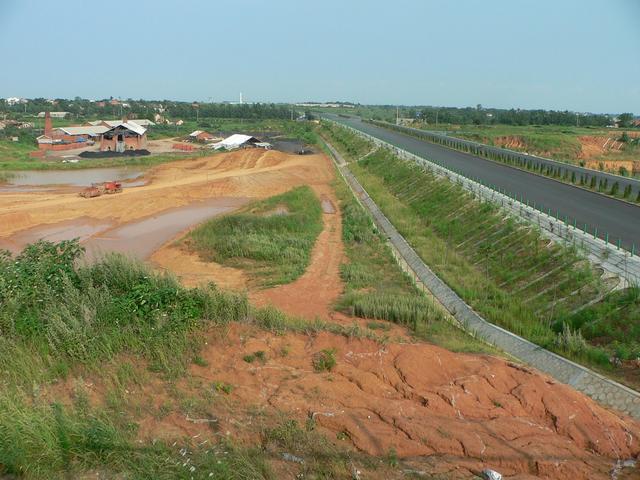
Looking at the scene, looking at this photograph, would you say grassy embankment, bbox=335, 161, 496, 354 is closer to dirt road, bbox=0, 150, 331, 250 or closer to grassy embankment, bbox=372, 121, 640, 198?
grassy embankment, bbox=372, 121, 640, 198

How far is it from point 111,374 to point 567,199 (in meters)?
21.4

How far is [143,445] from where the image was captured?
22.2 feet

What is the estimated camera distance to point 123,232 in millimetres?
28984

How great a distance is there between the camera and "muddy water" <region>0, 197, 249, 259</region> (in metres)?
25.8

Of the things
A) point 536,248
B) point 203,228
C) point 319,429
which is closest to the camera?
point 319,429

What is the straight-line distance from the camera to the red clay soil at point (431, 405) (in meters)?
6.95

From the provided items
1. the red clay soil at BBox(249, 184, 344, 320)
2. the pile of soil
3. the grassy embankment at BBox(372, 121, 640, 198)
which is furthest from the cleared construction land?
the pile of soil

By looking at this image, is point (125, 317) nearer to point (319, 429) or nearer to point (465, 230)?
point (319, 429)

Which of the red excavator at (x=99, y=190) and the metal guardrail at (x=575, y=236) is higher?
the metal guardrail at (x=575, y=236)

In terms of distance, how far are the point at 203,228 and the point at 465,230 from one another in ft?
41.0

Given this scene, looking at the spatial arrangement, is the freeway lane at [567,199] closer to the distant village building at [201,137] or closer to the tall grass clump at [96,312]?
the tall grass clump at [96,312]

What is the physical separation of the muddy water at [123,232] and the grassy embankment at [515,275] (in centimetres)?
1225

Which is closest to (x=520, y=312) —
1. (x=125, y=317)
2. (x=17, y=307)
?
(x=125, y=317)

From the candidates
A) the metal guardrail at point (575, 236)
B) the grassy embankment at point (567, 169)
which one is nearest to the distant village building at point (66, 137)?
the grassy embankment at point (567, 169)
